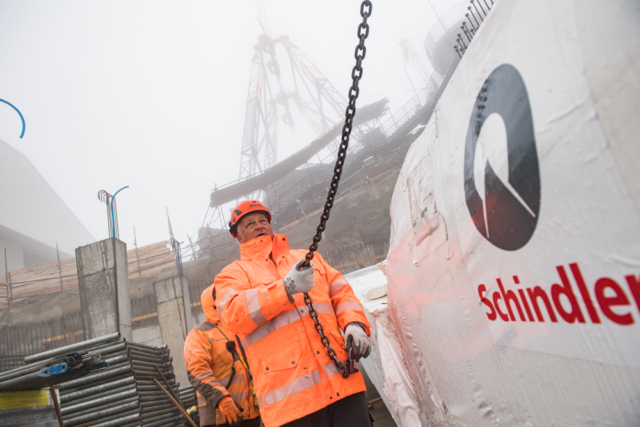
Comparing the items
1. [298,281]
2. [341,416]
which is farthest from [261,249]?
[341,416]

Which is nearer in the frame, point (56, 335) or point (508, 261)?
point (508, 261)

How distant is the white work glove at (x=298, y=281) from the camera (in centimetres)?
169

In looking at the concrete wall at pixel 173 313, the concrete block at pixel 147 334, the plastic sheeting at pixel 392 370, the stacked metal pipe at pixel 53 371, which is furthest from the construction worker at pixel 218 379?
the concrete block at pixel 147 334

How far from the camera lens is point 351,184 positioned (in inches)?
621

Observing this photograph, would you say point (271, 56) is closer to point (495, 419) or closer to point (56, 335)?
point (56, 335)

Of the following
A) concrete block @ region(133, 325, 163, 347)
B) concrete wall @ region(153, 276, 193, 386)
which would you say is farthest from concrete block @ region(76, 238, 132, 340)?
concrete block @ region(133, 325, 163, 347)

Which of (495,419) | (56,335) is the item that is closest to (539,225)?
(495,419)

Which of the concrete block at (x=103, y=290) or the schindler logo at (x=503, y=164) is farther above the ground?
the concrete block at (x=103, y=290)

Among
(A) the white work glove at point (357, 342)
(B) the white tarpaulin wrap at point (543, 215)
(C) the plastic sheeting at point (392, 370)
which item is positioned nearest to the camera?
(B) the white tarpaulin wrap at point (543, 215)

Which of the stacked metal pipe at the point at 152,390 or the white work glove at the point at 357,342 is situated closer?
Result: the white work glove at the point at 357,342

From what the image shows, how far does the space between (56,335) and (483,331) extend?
13634 mm

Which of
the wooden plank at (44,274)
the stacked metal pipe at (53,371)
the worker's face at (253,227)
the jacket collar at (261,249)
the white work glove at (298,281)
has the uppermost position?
the wooden plank at (44,274)

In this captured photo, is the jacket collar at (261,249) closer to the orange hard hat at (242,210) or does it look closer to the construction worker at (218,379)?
the orange hard hat at (242,210)

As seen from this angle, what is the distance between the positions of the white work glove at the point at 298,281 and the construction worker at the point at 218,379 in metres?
1.29
